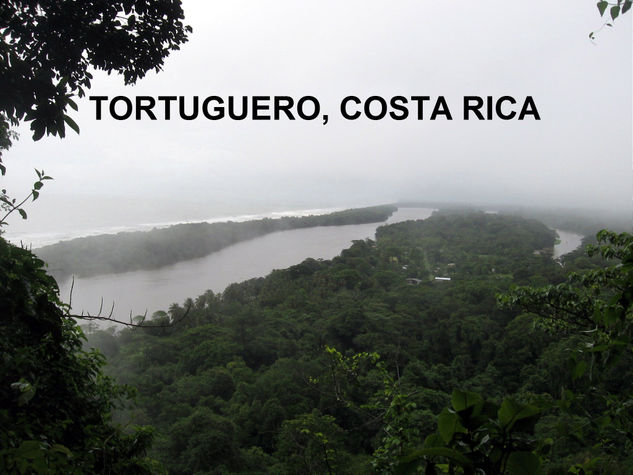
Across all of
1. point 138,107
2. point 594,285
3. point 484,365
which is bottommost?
point 484,365

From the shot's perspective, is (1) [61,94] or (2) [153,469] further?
(2) [153,469]

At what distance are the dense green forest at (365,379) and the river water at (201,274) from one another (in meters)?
1.41

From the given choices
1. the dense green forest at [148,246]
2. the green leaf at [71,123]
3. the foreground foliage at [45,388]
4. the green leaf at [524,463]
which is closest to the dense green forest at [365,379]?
the green leaf at [524,463]

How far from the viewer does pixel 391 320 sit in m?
15.8

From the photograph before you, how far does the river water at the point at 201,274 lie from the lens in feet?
50.6

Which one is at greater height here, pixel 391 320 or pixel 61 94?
pixel 61 94

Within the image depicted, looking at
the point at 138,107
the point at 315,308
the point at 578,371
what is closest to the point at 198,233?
the point at 315,308

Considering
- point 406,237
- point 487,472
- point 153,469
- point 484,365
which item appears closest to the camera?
point 487,472

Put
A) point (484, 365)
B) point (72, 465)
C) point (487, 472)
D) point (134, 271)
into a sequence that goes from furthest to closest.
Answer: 1. point (134, 271)
2. point (484, 365)
3. point (72, 465)
4. point (487, 472)

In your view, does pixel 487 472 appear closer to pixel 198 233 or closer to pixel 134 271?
pixel 134 271

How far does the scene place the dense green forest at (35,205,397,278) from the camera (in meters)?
15.7

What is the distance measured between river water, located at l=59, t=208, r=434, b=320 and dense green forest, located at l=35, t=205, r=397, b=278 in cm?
49

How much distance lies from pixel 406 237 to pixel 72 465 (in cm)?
3881

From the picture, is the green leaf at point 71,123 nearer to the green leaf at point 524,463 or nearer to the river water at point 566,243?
the green leaf at point 524,463
